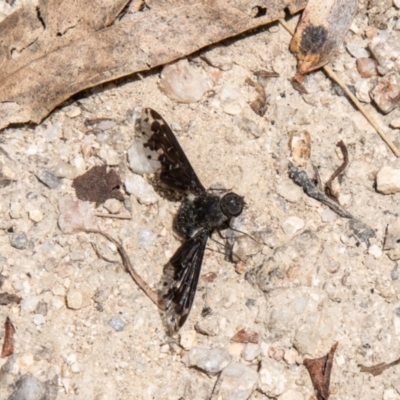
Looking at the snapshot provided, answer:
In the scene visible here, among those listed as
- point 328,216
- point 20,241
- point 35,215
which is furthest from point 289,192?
point 20,241

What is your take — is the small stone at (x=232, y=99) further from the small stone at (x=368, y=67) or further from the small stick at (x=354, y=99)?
the small stone at (x=368, y=67)

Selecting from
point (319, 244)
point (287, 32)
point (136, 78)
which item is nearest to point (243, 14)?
point (287, 32)

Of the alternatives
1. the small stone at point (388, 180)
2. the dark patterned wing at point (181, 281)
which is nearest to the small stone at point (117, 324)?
the dark patterned wing at point (181, 281)

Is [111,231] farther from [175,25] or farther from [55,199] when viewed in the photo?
[175,25]

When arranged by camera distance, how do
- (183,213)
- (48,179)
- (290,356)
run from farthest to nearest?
(48,179), (183,213), (290,356)

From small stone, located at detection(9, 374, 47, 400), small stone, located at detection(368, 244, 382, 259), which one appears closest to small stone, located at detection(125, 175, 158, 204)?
small stone, located at detection(9, 374, 47, 400)

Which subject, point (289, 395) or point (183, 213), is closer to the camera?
point (289, 395)

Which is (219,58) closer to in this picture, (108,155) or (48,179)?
(108,155)

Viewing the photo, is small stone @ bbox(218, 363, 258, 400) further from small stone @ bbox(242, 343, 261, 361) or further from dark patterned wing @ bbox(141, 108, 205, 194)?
dark patterned wing @ bbox(141, 108, 205, 194)

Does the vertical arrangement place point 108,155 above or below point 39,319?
above
